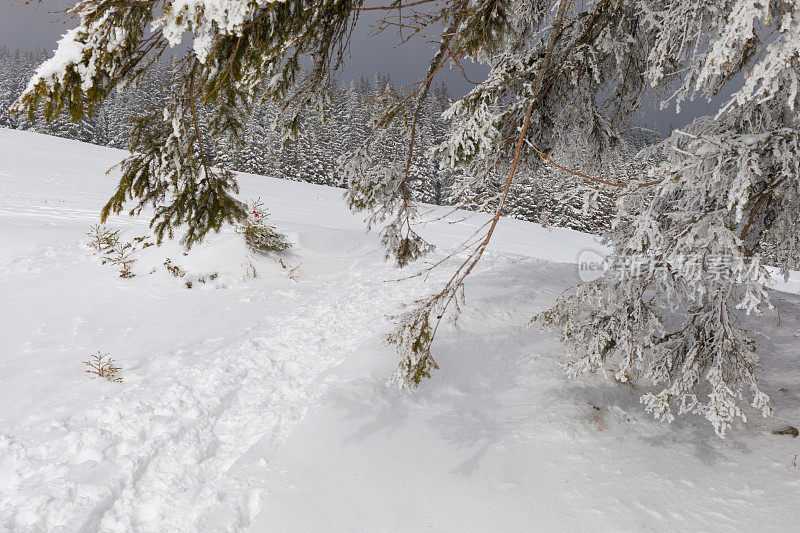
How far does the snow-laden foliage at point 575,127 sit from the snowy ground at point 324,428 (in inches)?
26.1

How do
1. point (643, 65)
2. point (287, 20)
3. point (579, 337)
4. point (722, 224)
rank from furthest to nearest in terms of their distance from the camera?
point (643, 65) < point (579, 337) < point (722, 224) < point (287, 20)

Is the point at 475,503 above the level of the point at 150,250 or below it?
below

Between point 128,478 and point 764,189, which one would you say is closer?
point 764,189

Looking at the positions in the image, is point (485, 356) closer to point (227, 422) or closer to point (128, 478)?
point (227, 422)

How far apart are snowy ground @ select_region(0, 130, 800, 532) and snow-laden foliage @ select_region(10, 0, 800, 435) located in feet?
2.18

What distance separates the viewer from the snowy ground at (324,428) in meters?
3.03

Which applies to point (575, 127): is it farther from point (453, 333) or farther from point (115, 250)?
point (115, 250)

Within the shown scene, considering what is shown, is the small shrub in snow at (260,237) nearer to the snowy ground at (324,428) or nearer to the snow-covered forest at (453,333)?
the snowy ground at (324,428)

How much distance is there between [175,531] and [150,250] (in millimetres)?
6374

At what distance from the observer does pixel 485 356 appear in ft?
17.8

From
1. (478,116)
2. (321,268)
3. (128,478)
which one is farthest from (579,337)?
(321,268)

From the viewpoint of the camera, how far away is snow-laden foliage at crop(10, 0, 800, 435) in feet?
7.11

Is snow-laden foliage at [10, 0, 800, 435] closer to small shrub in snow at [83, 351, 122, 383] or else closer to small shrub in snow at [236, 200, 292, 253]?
small shrub in snow at [83, 351, 122, 383]

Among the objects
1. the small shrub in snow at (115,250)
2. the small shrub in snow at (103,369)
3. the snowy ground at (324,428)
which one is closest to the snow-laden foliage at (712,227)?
the snowy ground at (324,428)
